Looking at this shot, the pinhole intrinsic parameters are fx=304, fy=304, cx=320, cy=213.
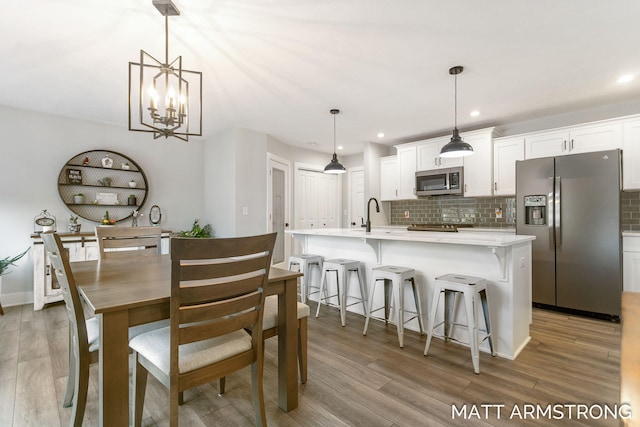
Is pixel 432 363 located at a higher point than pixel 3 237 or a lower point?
lower

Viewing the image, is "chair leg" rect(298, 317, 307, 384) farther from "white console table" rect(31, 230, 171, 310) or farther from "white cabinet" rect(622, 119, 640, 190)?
"white cabinet" rect(622, 119, 640, 190)

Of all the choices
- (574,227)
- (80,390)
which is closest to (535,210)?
(574,227)

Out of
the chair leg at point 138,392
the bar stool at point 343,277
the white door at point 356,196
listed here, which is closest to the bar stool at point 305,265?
the bar stool at point 343,277

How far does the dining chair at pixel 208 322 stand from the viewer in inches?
47.4

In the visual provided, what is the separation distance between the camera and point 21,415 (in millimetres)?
1712

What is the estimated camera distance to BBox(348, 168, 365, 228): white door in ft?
21.3

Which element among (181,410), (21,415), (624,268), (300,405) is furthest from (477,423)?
(624,268)

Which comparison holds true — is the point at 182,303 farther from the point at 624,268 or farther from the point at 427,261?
the point at 624,268

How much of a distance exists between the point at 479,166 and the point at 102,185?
5443mm

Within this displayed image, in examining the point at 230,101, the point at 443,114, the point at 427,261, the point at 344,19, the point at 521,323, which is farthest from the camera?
the point at 443,114

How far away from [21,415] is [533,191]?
192 inches

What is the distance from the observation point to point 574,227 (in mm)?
3350

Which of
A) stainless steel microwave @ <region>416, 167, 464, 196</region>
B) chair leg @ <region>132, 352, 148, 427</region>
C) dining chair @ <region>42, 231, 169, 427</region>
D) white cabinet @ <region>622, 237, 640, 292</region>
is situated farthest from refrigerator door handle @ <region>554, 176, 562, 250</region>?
dining chair @ <region>42, 231, 169, 427</region>

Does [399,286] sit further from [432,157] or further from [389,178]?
[389,178]
